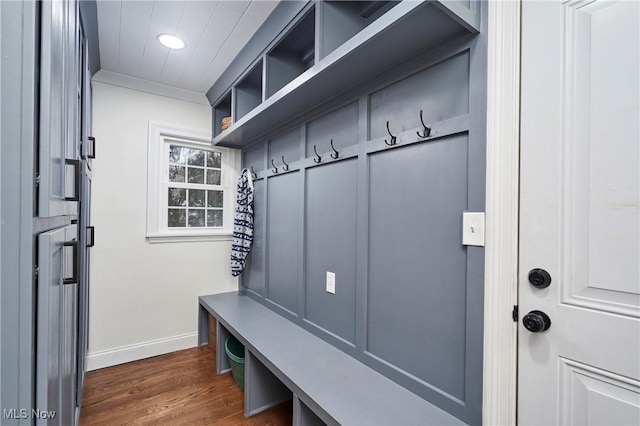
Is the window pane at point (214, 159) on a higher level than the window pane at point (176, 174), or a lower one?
higher

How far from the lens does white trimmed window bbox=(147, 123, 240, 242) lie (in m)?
2.82

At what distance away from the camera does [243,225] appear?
2.90 meters

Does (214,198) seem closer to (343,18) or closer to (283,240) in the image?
(283,240)

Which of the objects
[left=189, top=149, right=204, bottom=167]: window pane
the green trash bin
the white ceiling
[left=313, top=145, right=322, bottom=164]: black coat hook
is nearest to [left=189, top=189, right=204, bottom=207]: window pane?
[left=189, top=149, right=204, bottom=167]: window pane

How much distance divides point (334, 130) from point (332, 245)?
71 centimetres

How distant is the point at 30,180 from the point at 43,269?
0.20 metres

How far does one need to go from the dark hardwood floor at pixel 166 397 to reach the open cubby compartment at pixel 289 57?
83.7 inches

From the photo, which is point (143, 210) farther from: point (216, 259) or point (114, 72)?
point (114, 72)

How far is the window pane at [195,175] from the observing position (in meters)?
3.06

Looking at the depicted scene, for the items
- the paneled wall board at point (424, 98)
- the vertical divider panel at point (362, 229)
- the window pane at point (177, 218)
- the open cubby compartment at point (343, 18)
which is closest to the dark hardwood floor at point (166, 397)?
the vertical divider panel at point (362, 229)

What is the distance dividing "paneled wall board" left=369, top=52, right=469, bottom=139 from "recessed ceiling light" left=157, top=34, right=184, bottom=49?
1495 millimetres

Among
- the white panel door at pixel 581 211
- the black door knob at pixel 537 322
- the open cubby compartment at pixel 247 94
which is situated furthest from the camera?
the open cubby compartment at pixel 247 94

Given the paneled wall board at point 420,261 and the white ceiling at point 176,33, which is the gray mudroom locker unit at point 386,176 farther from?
the white ceiling at point 176,33

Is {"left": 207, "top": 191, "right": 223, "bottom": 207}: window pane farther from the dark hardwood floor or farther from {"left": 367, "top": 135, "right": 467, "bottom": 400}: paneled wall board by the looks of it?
{"left": 367, "top": 135, "right": 467, "bottom": 400}: paneled wall board
